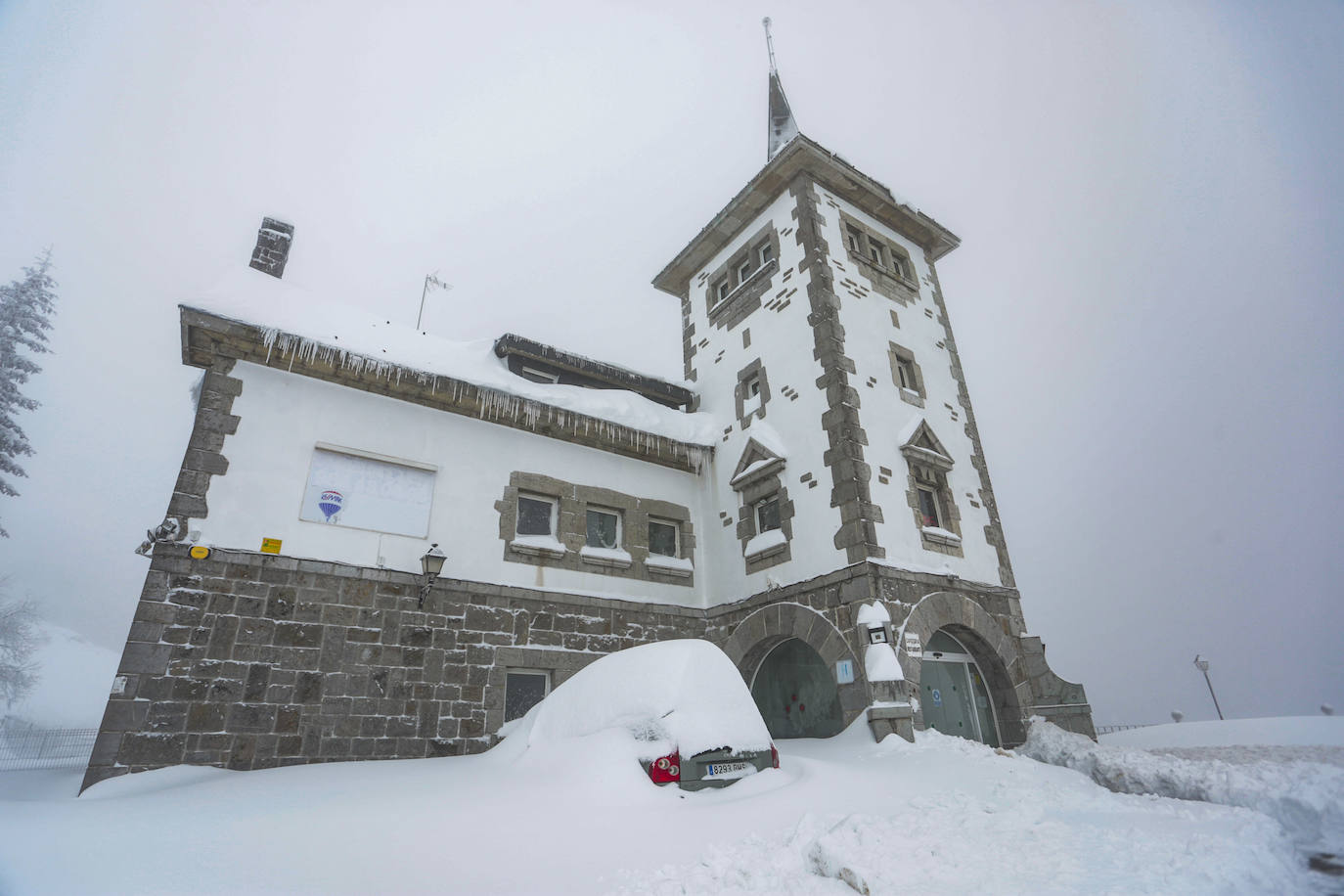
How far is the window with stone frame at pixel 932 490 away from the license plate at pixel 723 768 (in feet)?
22.2

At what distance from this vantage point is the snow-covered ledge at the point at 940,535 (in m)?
10.8

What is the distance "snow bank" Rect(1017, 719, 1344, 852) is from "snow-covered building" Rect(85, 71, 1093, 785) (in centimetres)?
220

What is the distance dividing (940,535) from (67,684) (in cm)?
4381

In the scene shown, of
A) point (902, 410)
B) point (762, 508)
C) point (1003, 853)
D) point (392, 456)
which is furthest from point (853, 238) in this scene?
point (1003, 853)

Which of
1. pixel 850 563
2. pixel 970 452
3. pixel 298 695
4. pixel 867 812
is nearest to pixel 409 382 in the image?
pixel 298 695

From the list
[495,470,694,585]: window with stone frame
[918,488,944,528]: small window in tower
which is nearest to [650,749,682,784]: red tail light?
[495,470,694,585]: window with stone frame

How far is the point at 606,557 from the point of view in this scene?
11.2 meters

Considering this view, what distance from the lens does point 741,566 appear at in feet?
38.7

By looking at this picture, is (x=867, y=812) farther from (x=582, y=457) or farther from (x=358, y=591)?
(x=582, y=457)

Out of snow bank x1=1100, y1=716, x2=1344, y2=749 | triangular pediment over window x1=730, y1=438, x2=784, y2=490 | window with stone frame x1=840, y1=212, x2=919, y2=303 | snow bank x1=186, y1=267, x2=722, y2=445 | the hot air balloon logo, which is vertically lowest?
snow bank x1=1100, y1=716, x2=1344, y2=749

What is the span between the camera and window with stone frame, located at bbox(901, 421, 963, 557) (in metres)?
11.0

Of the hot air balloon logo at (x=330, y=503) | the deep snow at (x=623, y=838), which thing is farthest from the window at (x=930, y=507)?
the hot air balloon logo at (x=330, y=503)

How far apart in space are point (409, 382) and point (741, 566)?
6.55 meters

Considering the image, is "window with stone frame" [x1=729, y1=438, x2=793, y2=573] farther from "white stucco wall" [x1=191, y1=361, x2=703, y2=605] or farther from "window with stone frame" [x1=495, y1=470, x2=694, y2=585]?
"white stucco wall" [x1=191, y1=361, x2=703, y2=605]
